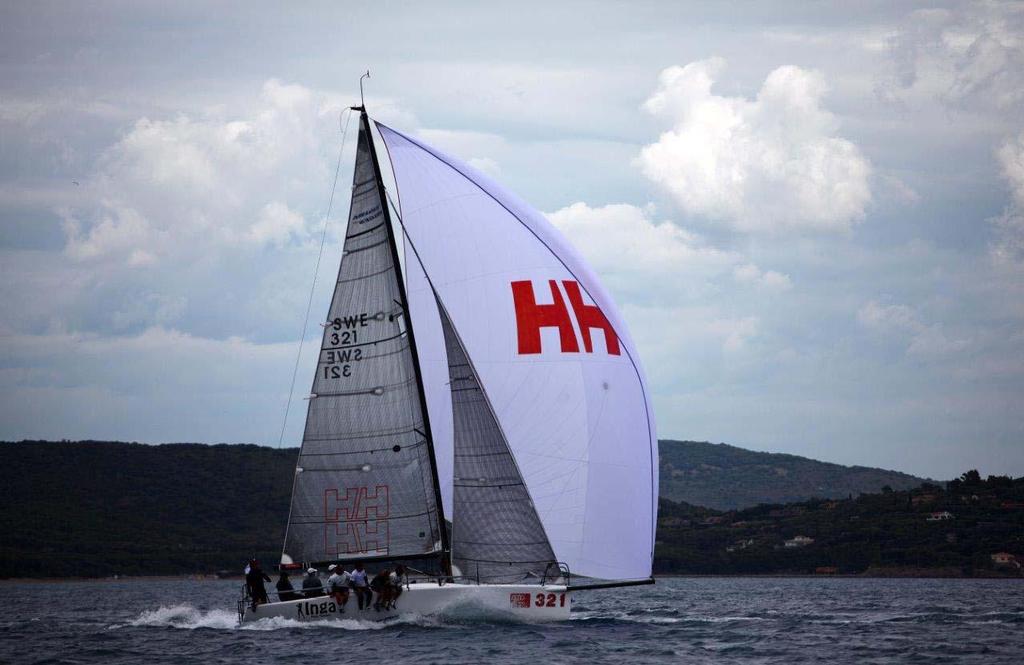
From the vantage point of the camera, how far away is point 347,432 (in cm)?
3441

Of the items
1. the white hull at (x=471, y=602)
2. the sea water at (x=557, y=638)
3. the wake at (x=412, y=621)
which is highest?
the white hull at (x=471, y=602)

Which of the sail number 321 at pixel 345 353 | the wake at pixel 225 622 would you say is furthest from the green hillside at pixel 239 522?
the sail number 321 at pixel 345 353

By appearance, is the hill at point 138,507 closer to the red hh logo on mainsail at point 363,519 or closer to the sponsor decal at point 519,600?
the red hh logo on mainsail at point 363,519

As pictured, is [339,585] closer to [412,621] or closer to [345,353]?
[412,621]

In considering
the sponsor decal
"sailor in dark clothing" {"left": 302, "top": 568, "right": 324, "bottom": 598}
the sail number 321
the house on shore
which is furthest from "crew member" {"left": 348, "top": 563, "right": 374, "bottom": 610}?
the house on shore

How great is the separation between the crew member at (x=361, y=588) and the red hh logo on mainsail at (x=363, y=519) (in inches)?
25.9

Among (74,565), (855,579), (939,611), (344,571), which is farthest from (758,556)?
(344,571)

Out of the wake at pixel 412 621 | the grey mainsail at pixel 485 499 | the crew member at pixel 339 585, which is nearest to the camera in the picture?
the wake at pixel 412 621

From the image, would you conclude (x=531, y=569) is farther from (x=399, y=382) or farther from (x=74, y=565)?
(x=74, y=565)

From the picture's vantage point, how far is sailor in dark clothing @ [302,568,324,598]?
34.8 metres

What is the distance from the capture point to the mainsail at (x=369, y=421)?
113 ft

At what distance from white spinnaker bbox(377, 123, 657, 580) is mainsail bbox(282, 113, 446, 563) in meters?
1.12

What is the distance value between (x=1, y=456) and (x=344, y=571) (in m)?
118

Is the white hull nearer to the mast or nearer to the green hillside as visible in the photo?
the mast
